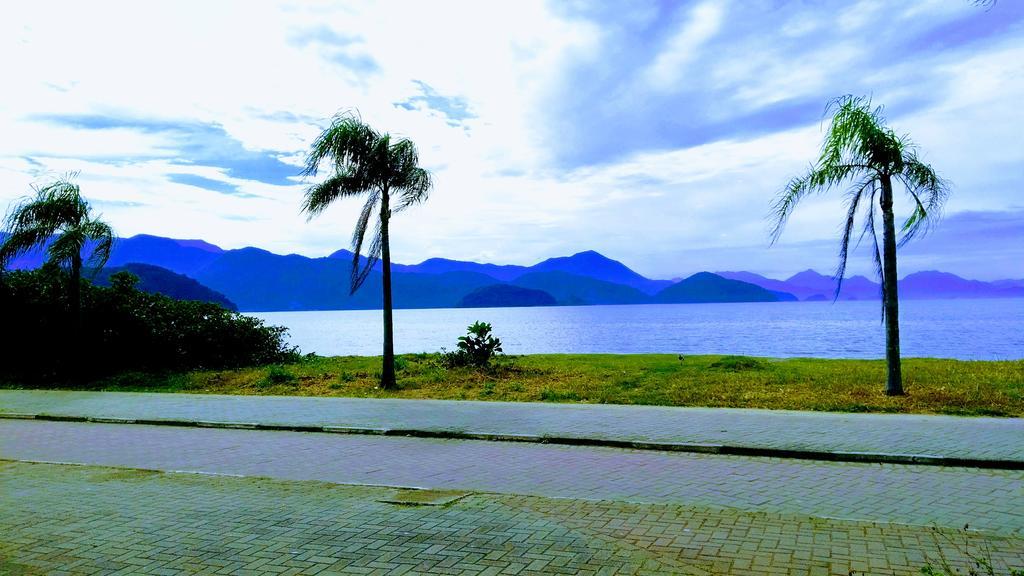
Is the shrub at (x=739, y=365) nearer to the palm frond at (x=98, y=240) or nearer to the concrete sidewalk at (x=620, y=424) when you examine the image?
the concrete sidewalk at (x=620, y=424)

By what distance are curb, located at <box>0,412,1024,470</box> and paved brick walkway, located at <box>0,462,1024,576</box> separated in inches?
111

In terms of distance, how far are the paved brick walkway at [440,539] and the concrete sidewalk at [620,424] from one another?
3054 mm

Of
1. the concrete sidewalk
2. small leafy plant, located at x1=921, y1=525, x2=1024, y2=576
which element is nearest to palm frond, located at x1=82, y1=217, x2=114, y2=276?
the concrete sidewalk

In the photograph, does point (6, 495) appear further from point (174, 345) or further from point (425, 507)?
point (174, 345)

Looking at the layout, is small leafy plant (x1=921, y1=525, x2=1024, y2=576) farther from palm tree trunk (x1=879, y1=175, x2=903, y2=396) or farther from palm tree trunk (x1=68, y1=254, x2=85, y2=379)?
palm tree trunk (x1=68, y1=254, x2=85, y2=379)

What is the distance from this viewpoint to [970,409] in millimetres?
11617

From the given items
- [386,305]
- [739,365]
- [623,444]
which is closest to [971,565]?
[623,444]

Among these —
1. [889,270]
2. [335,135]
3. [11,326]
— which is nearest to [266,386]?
[335,135]

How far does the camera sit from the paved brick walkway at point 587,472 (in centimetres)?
627

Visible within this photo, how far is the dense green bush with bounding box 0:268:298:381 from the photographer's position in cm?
2098

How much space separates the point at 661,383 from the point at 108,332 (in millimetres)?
16725

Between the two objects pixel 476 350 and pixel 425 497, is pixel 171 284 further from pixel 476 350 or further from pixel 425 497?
pixel 425 497

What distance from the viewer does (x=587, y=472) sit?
Answer: 778 cm

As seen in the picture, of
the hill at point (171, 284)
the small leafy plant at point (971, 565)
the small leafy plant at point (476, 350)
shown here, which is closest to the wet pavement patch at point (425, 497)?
the small leafy plant at point (971, 565)
